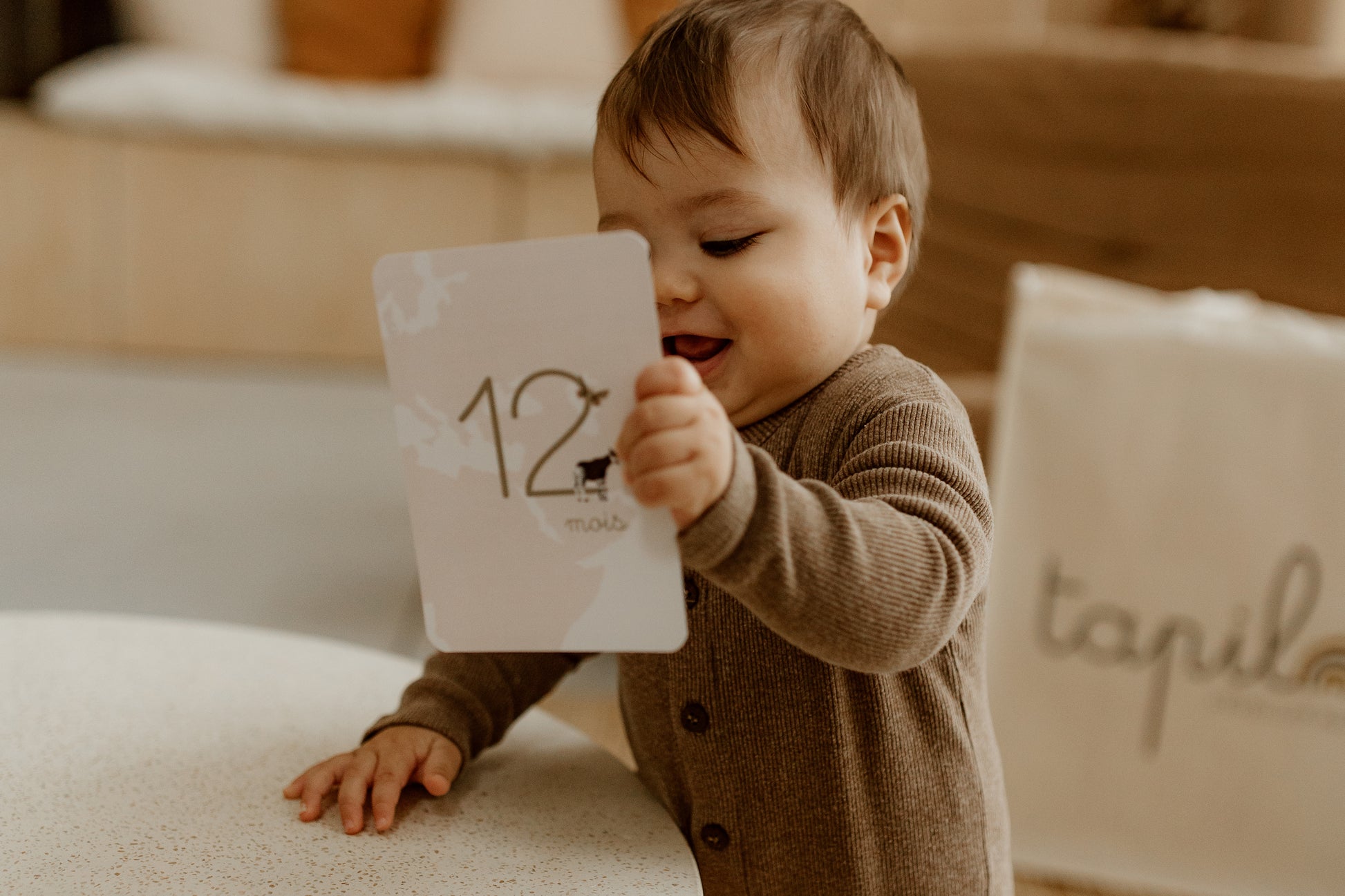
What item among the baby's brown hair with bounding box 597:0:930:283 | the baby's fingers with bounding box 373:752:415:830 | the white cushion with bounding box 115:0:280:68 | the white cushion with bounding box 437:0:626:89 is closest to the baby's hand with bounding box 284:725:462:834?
the baby's fingers with bounding box 373:752:415:830

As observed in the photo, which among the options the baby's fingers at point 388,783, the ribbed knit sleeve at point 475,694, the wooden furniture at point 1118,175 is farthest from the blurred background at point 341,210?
the baby's fingers at point 388,783

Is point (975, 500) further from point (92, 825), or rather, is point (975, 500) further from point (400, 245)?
point (400, 245)

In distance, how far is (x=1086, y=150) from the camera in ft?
5.08

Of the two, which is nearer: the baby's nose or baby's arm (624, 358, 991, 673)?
baby's arm (624, 358, 991, 673)

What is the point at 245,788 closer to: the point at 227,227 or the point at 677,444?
the point at 677,444

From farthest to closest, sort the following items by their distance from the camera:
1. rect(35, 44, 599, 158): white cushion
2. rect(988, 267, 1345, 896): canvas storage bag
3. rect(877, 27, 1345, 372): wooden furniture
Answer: rect(35, 44, 599, 158): white cushion, rect(877, 27, 1345, 372): wooden furniture, rect(988, 267, 1345, 896): canvas storage bag

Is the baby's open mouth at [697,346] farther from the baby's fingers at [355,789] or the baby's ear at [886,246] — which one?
the baby's fingers at [355,789]

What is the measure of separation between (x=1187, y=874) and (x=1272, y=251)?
0.74 m

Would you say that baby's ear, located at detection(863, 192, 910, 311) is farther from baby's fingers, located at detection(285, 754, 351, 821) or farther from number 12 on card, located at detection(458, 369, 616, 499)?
baby's fingers, located at detection(285, 754, 351, 821)

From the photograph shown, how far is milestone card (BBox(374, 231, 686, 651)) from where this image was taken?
512 millimetres

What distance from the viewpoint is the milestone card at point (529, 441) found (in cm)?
51

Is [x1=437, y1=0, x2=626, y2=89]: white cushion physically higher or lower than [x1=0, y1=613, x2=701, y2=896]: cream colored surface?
higher

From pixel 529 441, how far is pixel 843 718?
0.24m

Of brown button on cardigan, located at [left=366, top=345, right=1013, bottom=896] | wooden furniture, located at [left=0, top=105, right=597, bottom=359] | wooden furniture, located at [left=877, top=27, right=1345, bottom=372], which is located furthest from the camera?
wooden furniture, located at [left=0, top=105, right=597, bottom=359]
